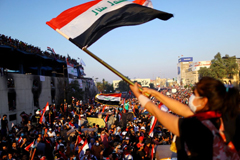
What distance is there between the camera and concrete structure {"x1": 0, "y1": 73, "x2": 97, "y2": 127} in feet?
68.3

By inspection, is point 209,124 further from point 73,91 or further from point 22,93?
point 73,91

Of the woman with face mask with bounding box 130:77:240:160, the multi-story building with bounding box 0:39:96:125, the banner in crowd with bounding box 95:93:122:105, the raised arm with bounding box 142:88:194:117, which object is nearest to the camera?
the woman with face mask with bounding box 130:77:240:160

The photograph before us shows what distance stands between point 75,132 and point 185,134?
9051 mm

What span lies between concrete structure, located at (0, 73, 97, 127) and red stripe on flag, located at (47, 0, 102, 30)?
18.5 meters

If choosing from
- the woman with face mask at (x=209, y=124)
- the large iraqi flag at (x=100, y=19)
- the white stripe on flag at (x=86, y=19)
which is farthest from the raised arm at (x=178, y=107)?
the white stripe on flag at (x=86, y=19)

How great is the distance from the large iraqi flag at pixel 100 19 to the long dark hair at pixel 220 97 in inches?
89.1

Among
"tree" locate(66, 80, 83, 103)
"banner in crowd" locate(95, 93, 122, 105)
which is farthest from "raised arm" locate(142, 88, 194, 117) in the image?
"tree" locate(66, 80, 83, 103)

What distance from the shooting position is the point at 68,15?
166 inches

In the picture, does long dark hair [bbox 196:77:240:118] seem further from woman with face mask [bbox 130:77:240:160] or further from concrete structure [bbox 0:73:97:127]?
concrete structure [bbox 0:73:97:127]

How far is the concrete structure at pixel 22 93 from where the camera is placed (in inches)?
820

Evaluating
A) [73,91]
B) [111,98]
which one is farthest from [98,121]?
[73,91]

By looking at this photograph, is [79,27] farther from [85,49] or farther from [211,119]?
[211,119]

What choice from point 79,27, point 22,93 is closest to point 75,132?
point 79,27

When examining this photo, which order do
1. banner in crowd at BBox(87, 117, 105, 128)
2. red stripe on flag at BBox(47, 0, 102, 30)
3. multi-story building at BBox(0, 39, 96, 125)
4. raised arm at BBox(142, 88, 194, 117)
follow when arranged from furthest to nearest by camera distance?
1. multi-story building at BBox(0, 39, 96, 125)
2. banner in crowd at BBox(87, 117, 105, 128)
3. red stripe on flag at BBox(47, 0, 102, 30)
4. raised arm at BBox(142, 88, 194, 117)
